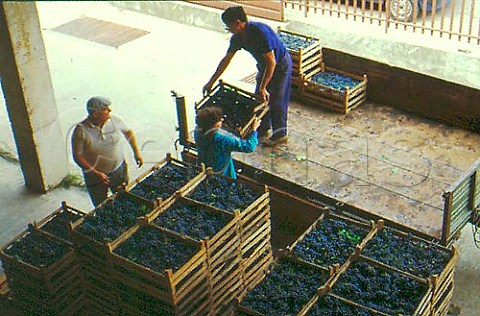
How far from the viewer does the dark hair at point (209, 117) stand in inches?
281

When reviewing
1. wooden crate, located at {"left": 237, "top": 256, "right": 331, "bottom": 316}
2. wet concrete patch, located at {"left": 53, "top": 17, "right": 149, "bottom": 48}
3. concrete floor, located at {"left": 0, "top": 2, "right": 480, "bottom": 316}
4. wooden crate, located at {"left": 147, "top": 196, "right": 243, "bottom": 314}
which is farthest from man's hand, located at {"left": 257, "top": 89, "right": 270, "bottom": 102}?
wet concrete patch, located at {"left": 53, "top": 17, "right": 149, "bottom": 48}

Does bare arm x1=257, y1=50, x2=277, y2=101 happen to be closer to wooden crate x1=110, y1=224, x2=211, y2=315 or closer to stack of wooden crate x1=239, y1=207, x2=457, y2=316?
stack of wooden crate x1=239, y1=207, x2=457, y2=316

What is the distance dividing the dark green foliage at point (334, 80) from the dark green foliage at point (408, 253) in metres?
3.36

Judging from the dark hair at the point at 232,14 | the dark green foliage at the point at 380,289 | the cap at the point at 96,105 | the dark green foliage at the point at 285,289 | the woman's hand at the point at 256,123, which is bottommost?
the dark green foliage at the point at 285,289

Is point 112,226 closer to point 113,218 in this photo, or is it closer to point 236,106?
point 113,218

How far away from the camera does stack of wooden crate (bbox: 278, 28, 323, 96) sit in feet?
32.0

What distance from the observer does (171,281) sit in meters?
5.99

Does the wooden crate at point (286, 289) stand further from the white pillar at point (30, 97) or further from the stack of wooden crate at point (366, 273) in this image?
the white pillar at point (30, 97)

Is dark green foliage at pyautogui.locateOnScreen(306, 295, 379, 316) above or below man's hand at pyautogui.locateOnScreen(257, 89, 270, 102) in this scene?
below

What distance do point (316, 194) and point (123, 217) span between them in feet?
7.46

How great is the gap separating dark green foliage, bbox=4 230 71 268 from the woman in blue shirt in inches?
67.8

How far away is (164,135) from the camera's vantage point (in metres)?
10.9

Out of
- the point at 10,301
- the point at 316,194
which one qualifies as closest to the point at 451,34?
the point at 316,194

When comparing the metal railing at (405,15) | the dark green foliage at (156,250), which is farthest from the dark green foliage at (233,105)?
the metal railing at (405,15)
